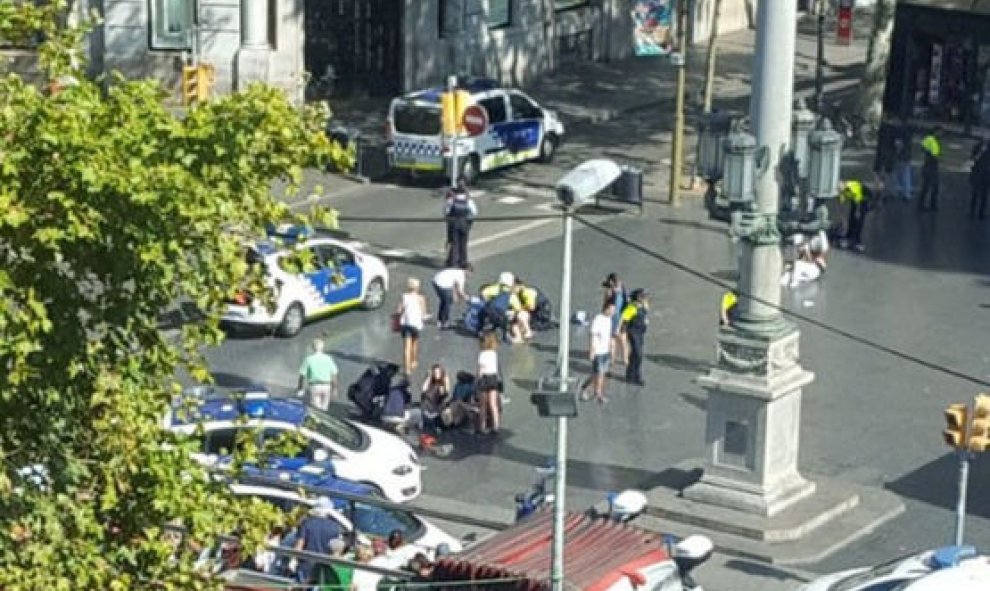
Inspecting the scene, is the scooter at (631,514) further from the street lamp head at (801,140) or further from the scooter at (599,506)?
the street lamp head at (801,140)

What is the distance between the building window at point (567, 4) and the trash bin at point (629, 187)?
15.0m

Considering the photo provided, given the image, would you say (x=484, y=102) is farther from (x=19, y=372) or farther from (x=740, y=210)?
(x=19, y=372)

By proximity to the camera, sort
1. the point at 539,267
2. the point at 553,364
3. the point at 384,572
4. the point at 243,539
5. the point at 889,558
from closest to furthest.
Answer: the point at 243,539 → the point at 384,572 → the point at 889,558 → the point at 553,364 → the point at 539,267

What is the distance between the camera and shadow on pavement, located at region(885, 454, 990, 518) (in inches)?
1022

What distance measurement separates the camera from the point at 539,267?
119 ft

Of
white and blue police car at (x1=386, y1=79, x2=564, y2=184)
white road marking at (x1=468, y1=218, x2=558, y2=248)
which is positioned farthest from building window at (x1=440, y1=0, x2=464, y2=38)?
white road marking at (x1=468, y1=218, x2=558, y2=248)

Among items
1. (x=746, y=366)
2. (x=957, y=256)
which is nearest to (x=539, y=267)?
(x=957, y=256)

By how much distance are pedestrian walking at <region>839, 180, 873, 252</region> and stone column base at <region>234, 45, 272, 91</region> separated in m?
13.4

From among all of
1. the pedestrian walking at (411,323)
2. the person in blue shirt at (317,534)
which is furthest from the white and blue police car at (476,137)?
the person in blue shirt at (317,534)

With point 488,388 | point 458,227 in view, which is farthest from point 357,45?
point 488,388

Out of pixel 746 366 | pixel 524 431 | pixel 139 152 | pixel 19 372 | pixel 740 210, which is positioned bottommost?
pixel 524 431

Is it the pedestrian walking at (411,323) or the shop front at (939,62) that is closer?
the pedestrian walking at (411,323)

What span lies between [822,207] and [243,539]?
1308 cm

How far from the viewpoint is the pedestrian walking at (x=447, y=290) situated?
3288 centimetres
